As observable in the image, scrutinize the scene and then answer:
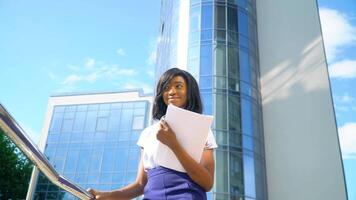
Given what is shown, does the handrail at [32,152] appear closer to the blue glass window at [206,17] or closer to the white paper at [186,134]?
the white paper at [186,134]

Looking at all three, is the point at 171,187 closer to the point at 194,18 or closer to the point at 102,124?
the point at 194,18

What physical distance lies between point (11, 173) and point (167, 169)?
1447cm

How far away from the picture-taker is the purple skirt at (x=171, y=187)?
37.7 inches

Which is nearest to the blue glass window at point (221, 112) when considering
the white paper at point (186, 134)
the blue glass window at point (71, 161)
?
the white paper at point (186, 134)

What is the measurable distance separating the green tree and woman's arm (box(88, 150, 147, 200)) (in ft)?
43.6

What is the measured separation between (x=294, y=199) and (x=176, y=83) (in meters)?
10.5

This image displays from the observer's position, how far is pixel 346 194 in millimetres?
10156

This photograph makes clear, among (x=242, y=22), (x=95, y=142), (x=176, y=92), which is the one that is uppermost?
(x=242, y=22)

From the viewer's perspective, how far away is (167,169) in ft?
3.35

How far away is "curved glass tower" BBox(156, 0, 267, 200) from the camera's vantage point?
9.96m

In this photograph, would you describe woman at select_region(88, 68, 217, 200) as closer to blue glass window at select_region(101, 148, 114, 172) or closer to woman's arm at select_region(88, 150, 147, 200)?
woman's arm at select_region(88, 150, 147, 200)

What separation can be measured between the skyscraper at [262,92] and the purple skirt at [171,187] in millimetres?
8742

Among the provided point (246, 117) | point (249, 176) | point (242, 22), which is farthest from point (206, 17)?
point (249, 176)

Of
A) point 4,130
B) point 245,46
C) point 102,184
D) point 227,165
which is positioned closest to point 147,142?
point 4,130
